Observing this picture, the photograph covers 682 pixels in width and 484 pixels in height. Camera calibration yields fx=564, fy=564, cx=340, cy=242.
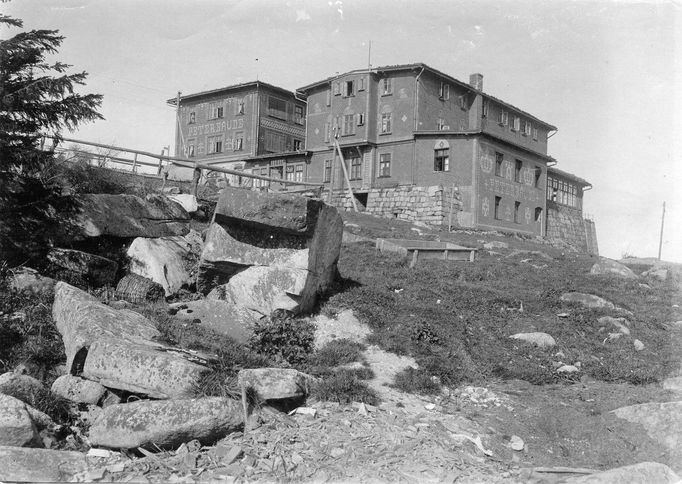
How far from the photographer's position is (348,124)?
41.2m

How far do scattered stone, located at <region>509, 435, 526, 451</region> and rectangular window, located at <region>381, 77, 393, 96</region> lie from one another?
116ft

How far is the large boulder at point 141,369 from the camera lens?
6.51 metres

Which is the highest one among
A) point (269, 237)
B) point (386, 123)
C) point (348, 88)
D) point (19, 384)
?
point (348, 88)

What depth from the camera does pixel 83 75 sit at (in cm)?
955

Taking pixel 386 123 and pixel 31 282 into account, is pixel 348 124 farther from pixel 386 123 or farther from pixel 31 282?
pixel 31 282

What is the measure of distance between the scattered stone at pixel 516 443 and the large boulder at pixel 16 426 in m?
5.25

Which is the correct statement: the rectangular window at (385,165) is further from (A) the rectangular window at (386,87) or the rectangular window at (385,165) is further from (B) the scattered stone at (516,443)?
(B) the scattered stone at (516,443)

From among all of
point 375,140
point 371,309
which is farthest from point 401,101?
point 371,309

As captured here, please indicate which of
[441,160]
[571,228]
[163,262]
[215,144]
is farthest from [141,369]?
[571,228]

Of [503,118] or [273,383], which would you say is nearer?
[273,383]

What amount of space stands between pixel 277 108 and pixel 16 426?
46.3 m

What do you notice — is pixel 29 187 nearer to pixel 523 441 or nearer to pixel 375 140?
pixel 523 441

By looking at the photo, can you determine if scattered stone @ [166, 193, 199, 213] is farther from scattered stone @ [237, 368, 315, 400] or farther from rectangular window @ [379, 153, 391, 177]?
rectangular window @ [379, 153, 391, 177]

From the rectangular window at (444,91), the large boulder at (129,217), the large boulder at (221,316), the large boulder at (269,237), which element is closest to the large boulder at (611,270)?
the large boulder at (269,237)
